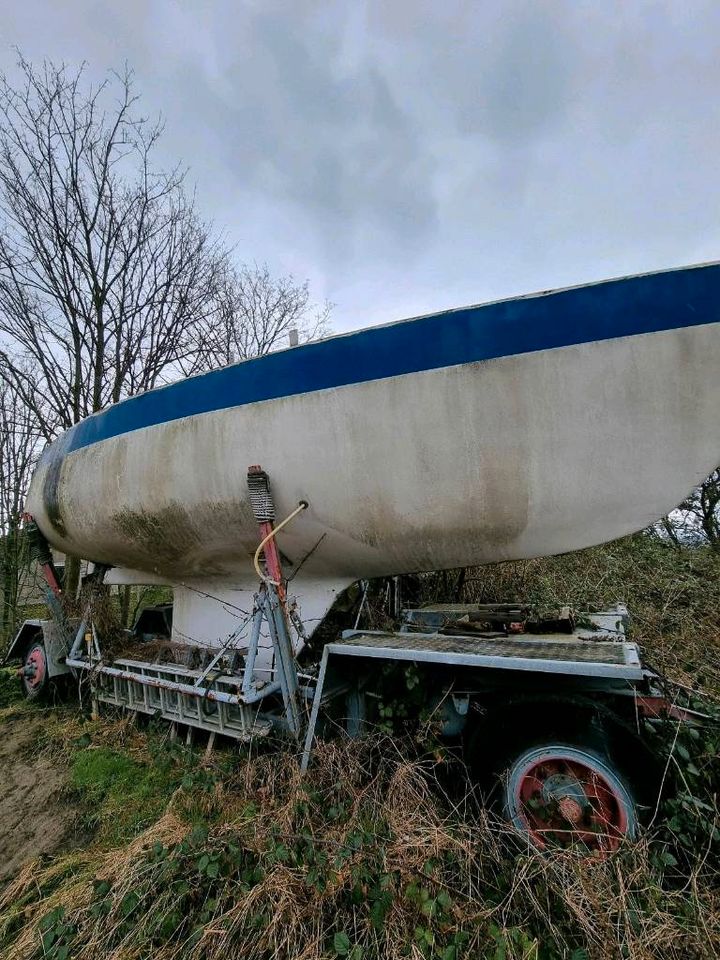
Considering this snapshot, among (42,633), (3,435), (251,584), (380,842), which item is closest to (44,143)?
(3,435)

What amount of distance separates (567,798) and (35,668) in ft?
16.2

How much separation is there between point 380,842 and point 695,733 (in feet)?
4.57

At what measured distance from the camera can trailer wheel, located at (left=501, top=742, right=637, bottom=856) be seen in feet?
6.64

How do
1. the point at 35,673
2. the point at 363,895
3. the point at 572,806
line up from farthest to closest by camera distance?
the point at 35,673 < the point at 572,806 < the point at 363,895

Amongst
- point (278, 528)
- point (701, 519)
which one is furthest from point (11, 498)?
point (701, 519)

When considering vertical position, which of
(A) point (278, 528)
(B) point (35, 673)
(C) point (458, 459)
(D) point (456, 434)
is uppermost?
(D) point (456, 434)

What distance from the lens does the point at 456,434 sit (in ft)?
8.91

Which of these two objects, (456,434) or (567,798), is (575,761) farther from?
(456,434)

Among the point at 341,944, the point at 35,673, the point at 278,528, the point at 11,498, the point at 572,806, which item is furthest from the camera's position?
the point at 11,498

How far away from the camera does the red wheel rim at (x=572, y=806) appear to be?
203 centimetres

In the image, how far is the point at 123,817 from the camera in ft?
9.32

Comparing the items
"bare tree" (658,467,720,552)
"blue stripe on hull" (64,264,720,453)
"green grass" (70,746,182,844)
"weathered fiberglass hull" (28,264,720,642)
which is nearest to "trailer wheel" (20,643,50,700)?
"green grass" (70,746,182,844)

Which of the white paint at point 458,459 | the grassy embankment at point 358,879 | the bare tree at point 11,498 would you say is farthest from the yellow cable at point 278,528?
the bare tree at point 11,498

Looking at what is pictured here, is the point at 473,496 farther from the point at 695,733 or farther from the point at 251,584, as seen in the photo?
the point at 251,584
